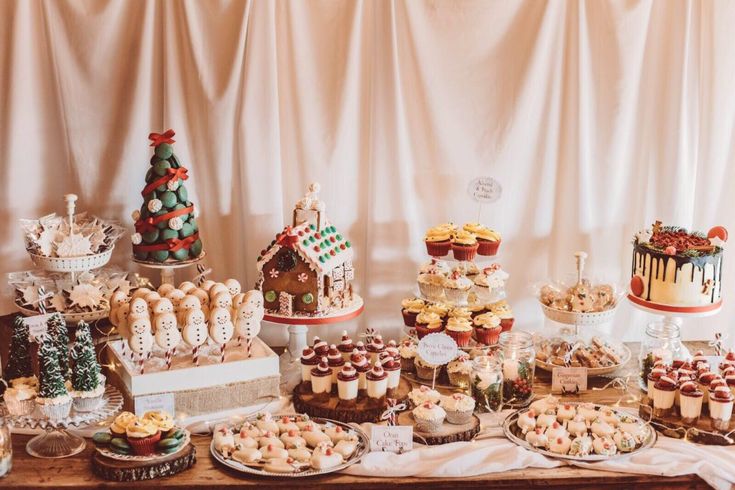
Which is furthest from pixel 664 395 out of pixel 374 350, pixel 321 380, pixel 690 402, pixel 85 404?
pixel 85 404

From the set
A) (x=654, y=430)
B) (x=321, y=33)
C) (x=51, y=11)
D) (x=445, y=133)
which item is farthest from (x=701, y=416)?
(x=51, y=11)

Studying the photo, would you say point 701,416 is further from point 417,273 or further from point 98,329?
point 98,329

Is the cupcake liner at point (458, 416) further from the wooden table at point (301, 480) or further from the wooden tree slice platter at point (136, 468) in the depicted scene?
the wooden tree slice platter at point (136, 468)

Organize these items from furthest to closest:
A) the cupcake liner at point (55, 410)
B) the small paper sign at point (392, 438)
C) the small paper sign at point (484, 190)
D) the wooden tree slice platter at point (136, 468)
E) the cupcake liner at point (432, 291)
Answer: the small paper sign at point (484, 190), the cupcake liner at point (432, 291), the small paper sign at point (392, 438), the cupcake liner at point (55, 410), the wooden tree slice platter at point (136, 468)

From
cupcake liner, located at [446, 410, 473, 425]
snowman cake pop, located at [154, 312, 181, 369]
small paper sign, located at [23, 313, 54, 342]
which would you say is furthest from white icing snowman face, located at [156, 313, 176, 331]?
cupcake liner, located at [446, 410, 473, 425]

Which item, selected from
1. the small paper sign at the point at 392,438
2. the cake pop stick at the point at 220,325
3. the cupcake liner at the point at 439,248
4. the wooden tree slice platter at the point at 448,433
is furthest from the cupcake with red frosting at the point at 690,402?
the cake pop stick at the point at 220,325

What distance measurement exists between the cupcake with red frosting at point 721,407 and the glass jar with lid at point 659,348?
329mm

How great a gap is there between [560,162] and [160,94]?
5.91 ft

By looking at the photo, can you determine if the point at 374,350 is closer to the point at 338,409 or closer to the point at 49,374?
the point at 338,409

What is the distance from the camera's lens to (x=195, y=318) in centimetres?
317

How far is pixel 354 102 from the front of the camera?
4.02m

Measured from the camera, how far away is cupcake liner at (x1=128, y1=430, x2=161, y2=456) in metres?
2.90

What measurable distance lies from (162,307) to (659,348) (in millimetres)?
1926

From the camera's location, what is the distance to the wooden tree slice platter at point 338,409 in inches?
129
